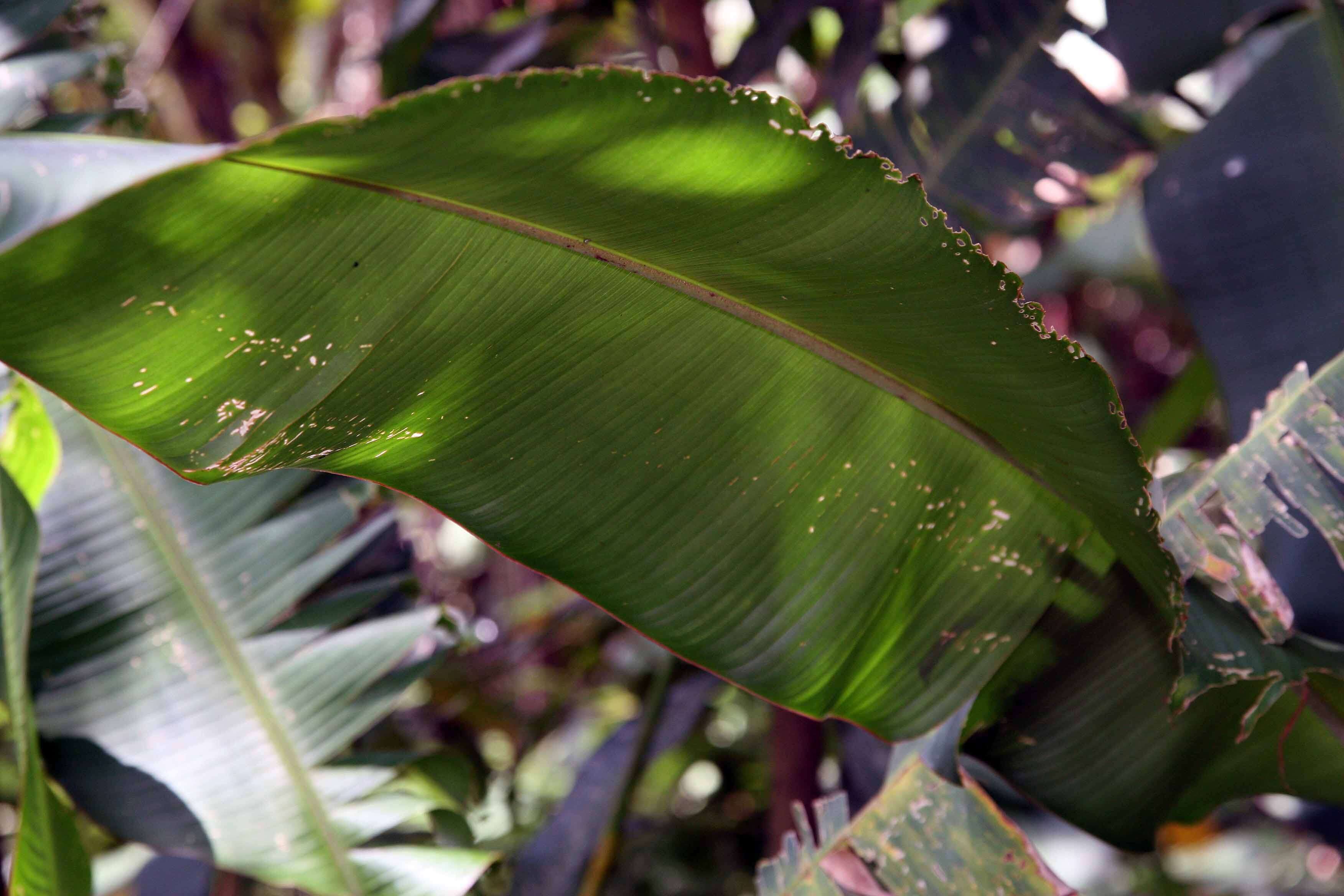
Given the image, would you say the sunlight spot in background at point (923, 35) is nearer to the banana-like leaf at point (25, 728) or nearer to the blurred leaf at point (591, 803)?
the blurred leaf at point (591, 803)

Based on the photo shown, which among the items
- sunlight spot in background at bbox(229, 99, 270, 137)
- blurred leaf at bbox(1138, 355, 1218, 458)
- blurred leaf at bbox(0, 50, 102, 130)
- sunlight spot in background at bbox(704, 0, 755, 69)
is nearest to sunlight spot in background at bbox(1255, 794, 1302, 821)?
blurred leaf at bbox(1138, 355, 1218, 458)

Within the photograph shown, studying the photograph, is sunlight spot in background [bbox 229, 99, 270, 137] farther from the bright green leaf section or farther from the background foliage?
the bright green leaf section

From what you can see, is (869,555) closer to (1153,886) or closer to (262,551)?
(262,551)

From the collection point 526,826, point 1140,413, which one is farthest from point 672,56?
point 1140,413

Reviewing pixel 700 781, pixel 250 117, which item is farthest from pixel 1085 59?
pixel 250 117

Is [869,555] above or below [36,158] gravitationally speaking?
below

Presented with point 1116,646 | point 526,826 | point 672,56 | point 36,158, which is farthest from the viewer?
point 672,56
